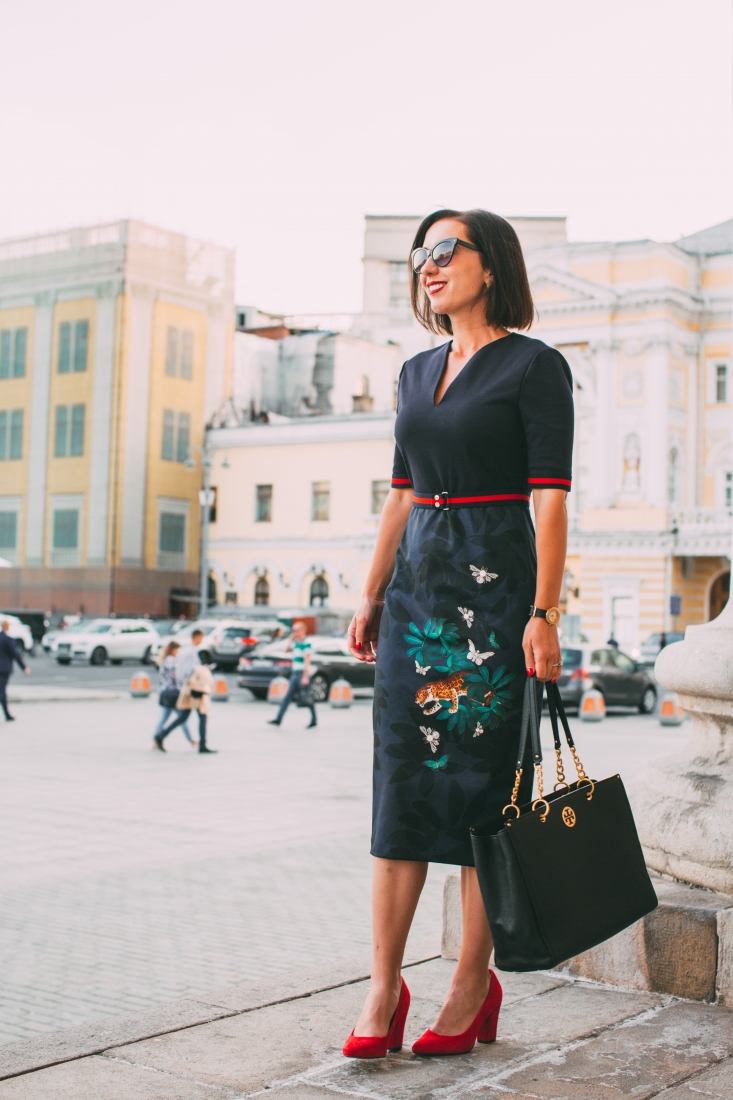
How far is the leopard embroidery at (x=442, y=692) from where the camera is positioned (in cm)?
323

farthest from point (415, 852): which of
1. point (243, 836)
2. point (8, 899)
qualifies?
point (243, 836)

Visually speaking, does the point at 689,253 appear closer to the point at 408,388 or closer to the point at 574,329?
the point at 574,329

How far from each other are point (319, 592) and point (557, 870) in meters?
51.1

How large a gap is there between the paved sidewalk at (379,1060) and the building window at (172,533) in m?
53.2

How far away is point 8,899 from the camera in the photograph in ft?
22.6

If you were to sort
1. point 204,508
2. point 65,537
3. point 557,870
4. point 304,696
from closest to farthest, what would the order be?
point 557,870 → point 304,696 → point 204,508 → point 65,537

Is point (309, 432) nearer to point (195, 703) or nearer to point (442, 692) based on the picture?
point (195, 703)

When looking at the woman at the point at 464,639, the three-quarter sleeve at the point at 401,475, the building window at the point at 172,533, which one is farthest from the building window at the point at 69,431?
the woman at the point at 464,639

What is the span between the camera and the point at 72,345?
55.7 m

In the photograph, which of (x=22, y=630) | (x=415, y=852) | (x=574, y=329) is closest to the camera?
(x=415, y=852)

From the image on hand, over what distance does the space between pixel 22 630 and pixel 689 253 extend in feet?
91.1

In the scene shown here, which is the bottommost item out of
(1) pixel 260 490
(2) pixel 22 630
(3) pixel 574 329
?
(2) pixel 22 630

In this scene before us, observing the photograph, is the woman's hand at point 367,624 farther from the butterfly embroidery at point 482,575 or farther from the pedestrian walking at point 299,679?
the pedestrian walking at point 299,679

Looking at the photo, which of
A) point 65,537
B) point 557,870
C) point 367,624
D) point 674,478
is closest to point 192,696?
point 367,624
